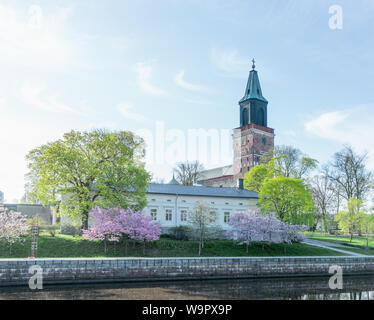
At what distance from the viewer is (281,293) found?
67.6 ft

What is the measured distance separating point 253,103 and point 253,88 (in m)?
2.85

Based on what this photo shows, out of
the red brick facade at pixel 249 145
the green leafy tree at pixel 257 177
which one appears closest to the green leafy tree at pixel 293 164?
the green leafy tree at pixel 257 177

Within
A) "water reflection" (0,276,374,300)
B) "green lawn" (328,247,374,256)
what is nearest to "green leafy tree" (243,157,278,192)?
"green lawn" (328,247,374,256)

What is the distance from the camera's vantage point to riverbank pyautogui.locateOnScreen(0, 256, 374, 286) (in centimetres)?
2152

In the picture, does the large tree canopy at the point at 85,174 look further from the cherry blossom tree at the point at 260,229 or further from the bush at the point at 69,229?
the cherry blossom tree at the point at 260,229

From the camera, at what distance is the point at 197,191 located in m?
40.6

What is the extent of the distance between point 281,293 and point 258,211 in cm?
1637

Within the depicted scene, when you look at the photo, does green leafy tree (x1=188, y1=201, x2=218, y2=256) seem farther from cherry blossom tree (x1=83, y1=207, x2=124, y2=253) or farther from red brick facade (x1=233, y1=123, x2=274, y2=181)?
red brick facade (x1=233, y1=123, x2=274, y2=181)

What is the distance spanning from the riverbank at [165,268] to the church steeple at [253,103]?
44846 mm

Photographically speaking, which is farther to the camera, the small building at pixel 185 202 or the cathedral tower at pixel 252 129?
the cathedral tower at pixel 252 129

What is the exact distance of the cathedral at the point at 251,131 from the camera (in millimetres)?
70688
